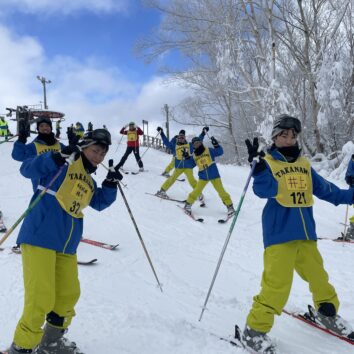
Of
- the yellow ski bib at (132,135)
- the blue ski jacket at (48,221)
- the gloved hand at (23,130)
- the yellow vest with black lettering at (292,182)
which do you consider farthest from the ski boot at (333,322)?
the yellow ski bib at (132,135)

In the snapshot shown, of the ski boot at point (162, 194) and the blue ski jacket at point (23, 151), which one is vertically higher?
the blue ski jacket at point (23, 151)

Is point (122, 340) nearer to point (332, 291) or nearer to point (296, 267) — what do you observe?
point (296, 267)

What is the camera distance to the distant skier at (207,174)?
8469 millimetres

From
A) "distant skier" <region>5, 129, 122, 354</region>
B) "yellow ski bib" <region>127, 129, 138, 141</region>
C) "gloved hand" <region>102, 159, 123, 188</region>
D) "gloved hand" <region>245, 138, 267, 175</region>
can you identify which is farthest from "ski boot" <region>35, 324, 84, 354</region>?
"yellow ski bib" <region>127, 129, 138, 141</region>

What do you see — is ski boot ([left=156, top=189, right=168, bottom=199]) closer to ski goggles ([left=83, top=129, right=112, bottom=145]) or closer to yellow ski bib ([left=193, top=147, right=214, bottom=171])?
yellow ski bib ([left=193, top=147, right=214, bottom=171])

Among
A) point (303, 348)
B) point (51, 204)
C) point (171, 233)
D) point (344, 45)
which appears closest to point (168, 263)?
point (171, 233)

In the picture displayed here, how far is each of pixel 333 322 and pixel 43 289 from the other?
2338 millimetres

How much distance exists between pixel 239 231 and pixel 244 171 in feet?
25.2

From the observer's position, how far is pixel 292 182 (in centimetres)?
307

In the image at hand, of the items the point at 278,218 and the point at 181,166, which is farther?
the point at 181,166

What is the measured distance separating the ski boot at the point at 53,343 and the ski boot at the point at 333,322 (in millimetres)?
2028

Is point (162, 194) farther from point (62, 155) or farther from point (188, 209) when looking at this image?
point (62, 155)

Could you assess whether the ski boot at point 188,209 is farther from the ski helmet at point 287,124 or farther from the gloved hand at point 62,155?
the gloved hand at point 62,155

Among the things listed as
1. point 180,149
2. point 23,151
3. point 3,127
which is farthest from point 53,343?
point 3,127
